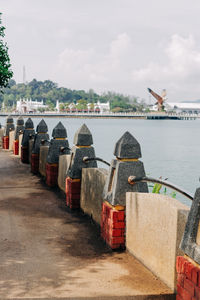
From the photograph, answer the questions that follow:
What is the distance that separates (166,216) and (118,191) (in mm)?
1396

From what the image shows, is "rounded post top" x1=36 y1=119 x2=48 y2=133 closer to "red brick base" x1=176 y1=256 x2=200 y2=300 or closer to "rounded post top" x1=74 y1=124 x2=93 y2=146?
"rounded post top" x1=74 y1=124 x2=93 y2=146

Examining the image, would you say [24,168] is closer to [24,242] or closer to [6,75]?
[6,75]

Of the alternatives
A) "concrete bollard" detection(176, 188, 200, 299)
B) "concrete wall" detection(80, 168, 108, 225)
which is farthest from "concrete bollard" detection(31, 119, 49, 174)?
"concrete bollard" detection(176, 188, 200, 299)

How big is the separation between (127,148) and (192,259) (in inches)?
97.6

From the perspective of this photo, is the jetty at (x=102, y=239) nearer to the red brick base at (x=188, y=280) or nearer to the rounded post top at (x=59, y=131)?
the red brick base at (x=188, y=280)

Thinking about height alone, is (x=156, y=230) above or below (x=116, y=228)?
above

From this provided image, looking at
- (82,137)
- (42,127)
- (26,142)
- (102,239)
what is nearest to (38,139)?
(42,127)

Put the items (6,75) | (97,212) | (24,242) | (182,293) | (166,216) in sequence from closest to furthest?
1. (182,293)
2. (166,216)
3. (24,242)
4. (97,212)
5. (6,75)

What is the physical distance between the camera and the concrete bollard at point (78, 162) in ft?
27.1

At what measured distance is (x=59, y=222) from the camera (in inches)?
293

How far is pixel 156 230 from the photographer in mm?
4754

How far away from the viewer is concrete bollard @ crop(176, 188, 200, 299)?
3486 mm

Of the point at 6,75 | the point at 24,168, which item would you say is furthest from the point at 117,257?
the point at 6,75

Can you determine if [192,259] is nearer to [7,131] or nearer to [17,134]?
[17,134]
